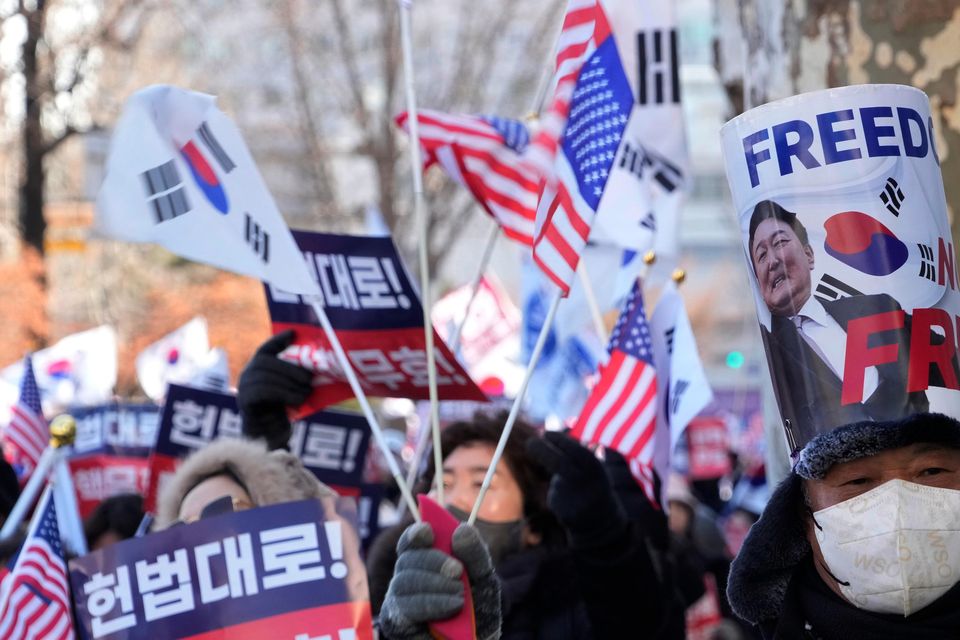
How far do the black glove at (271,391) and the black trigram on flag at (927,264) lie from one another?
2.40 m

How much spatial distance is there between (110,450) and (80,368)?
8.04 ft

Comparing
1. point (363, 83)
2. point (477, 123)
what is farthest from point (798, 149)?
point (363, 83)

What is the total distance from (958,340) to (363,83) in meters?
20.5

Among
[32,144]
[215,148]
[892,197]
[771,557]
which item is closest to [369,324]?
[215,148]

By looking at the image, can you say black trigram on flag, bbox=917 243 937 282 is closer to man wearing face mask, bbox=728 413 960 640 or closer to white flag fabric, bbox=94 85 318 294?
man wearing face mask, bbox=728 413 960 640

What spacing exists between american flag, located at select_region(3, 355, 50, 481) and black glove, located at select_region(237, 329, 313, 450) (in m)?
3.03

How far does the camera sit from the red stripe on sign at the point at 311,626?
3520mm

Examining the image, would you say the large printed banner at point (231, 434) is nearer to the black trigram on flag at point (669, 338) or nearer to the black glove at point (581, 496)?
the black trigram on flag at point (669, 338)

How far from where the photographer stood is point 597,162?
418 centimetres

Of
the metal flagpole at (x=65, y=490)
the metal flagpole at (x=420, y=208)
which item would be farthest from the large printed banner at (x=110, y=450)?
the metal flagpole at (x=420, y=208)

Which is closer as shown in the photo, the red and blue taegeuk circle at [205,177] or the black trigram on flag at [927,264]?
the black trigram on flag at [927,264]

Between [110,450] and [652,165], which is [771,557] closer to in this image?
[652,165]

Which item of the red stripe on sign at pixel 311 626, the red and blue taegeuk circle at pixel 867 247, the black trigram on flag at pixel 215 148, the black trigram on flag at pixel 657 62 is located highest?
the black trigram on flag at pixel 657 62

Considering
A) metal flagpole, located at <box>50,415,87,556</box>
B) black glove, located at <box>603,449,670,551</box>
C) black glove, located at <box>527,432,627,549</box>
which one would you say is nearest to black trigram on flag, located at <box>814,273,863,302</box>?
black glove, located at <box>527,432,627,549</box>
